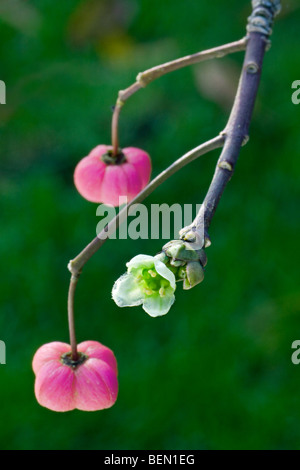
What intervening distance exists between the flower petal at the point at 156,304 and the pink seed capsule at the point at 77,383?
0.69 feet

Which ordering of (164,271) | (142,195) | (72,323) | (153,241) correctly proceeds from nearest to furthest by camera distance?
(164,271) < (142,195) < (72,323) < (153,241)

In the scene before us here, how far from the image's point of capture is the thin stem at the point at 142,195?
2.32ft

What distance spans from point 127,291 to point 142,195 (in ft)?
0.31

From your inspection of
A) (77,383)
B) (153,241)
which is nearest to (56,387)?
(77,383)

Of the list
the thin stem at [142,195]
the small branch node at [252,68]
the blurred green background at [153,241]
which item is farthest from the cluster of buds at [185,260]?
the blurred green background at [153,241]

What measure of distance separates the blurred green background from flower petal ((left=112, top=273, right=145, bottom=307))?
1373 millimetres

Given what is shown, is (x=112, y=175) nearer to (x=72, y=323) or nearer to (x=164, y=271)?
(x=72, y=323)

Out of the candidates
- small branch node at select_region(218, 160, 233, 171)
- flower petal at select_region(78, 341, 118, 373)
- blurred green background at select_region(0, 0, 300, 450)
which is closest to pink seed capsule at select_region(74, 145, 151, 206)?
flower petal at select_region(78, 341, 118, 373)

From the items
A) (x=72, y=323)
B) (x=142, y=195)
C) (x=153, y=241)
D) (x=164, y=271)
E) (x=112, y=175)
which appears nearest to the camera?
(x=164, y=271)

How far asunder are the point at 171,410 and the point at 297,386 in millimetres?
373

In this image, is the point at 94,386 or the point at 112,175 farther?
the point at 112,175

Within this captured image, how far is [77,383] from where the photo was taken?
0.84 m

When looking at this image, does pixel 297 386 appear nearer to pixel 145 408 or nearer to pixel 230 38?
pixel 145 408
